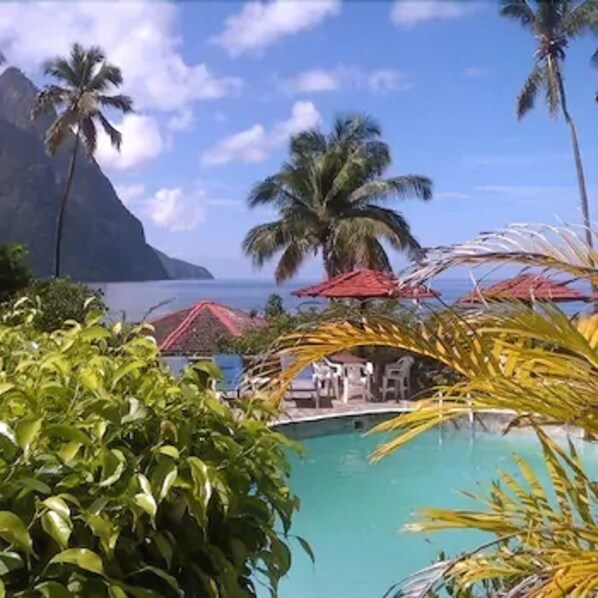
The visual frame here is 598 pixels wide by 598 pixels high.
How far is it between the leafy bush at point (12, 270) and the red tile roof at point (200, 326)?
382cm

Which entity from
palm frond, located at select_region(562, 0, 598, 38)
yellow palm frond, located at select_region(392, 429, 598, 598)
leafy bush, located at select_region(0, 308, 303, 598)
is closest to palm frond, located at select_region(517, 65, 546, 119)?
palm frond, located at select_region(562, 0, 598, 38)

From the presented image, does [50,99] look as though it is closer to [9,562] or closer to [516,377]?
[516,377]

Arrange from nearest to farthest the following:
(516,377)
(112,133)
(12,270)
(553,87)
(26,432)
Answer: (26,432), (516,377), (12,270), (553,87), (112,133)

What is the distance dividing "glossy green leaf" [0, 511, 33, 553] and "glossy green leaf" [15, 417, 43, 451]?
13cm

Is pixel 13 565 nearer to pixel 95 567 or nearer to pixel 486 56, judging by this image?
pixel 95 567

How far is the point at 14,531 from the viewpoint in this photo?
112 centimetres

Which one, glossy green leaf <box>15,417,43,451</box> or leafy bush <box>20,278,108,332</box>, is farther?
leafy bush <box>20,278,108,332</box>

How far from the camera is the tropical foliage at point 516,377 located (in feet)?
6.56

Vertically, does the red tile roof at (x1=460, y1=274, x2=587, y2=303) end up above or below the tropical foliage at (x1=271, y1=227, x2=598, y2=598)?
above

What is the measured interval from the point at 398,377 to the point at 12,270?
6.79 metres

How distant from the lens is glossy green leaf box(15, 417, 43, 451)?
1.23 metres

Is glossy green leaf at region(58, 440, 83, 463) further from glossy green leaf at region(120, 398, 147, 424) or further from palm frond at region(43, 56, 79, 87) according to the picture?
palm frond at region(43, 56, 79, 87)

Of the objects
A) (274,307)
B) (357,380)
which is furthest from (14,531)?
(274,307)

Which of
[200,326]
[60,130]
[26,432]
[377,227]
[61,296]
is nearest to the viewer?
[26,432]
